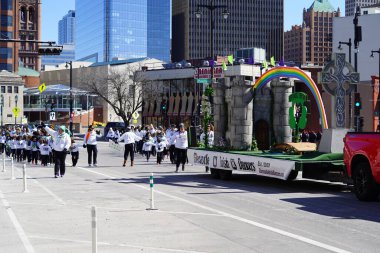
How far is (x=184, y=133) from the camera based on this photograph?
25578 millimetres

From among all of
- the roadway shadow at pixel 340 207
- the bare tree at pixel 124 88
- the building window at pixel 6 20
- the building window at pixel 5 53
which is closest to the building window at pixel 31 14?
the building window at pixel 6 20

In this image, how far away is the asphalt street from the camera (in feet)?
33.3

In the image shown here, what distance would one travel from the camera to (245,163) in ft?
65.8

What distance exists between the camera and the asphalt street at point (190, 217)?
400 inches

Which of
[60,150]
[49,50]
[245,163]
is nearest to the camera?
[245,163]

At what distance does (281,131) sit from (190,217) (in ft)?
35.2

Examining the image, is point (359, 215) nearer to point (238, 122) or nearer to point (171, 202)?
point (171, 202)

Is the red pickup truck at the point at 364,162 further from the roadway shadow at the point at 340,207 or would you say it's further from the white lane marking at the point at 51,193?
the white lane marking at the point at 51,193

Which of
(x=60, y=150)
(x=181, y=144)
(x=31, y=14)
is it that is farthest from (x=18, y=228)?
(x=31, y=14)

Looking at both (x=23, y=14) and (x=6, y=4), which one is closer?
(x=6, y=4)

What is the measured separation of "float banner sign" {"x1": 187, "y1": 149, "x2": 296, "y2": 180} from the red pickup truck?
188cm

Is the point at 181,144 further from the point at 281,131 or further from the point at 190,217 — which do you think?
the point at 190,217

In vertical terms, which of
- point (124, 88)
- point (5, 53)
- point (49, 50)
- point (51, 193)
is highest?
point (5, 53)

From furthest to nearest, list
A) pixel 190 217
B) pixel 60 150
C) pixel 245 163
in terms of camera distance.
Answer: pixel 60 150
pixel 245 163
pixel 190 217
